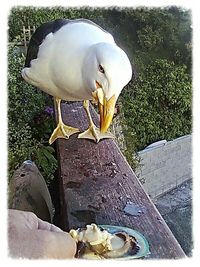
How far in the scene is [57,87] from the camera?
3.16 feet

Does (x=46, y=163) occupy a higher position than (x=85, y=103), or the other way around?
(x=85, y=103)

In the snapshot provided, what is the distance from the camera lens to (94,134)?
97 centimetres

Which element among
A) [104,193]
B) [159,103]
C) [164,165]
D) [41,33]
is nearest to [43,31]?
[41,33]

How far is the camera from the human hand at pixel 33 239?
396 millimetres

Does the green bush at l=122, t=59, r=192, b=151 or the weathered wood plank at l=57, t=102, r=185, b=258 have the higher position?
the weathered wood plank at l=57, t=102, r=185, b=258

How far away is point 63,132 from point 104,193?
1.13 ft

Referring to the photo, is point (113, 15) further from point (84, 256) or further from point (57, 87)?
point (84, 256)

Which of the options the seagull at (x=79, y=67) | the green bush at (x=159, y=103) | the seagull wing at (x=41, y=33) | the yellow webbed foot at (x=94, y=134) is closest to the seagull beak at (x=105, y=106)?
the seagull at (x=79, y=67)

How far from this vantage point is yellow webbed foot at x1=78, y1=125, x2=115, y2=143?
96 centimetres

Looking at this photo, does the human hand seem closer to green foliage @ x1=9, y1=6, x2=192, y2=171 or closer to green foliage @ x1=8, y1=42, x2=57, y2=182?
green foliage @ x1=8, y1=42, x2=57, y2=182

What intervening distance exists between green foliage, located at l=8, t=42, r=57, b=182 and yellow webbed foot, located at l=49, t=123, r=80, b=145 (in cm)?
5

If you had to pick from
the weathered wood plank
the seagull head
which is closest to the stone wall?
the weathered wood plank

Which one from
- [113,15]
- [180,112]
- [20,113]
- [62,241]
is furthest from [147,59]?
[62,241]
